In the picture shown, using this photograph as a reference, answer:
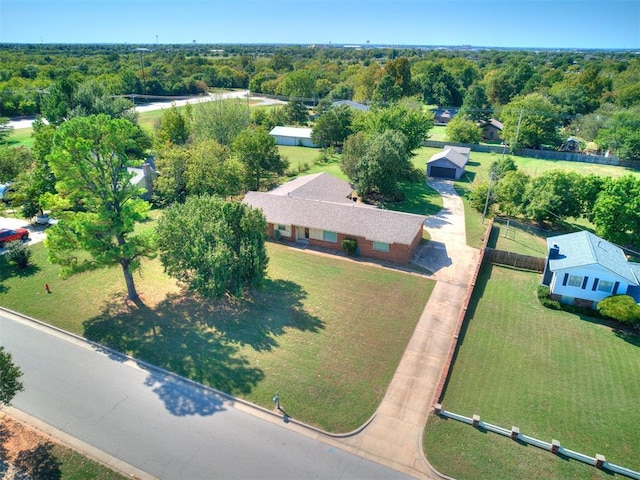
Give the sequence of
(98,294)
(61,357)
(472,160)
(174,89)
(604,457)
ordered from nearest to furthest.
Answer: (604,457) < (61,357) < (98,294) < (472,160) < (174,89)

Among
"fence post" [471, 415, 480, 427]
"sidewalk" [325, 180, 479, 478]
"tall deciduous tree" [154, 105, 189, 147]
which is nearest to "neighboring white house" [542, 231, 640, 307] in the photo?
"sidewalk" [325, 180, 479, 478]

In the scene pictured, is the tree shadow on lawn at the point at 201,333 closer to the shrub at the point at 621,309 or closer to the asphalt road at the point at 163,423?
the asphalt road at the point at 163,423

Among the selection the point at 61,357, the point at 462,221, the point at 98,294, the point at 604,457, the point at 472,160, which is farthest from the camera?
the point at 472,160

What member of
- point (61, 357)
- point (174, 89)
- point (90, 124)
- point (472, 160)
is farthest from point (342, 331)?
point (174, 89)

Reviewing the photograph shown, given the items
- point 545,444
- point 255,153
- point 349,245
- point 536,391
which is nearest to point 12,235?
point 255,153

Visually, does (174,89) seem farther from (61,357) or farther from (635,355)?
(635,355)

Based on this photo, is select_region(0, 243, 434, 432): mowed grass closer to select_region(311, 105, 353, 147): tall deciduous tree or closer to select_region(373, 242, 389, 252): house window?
select_region(373, 242, 389, 252): house window

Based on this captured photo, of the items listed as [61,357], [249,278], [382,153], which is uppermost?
[382,153]
